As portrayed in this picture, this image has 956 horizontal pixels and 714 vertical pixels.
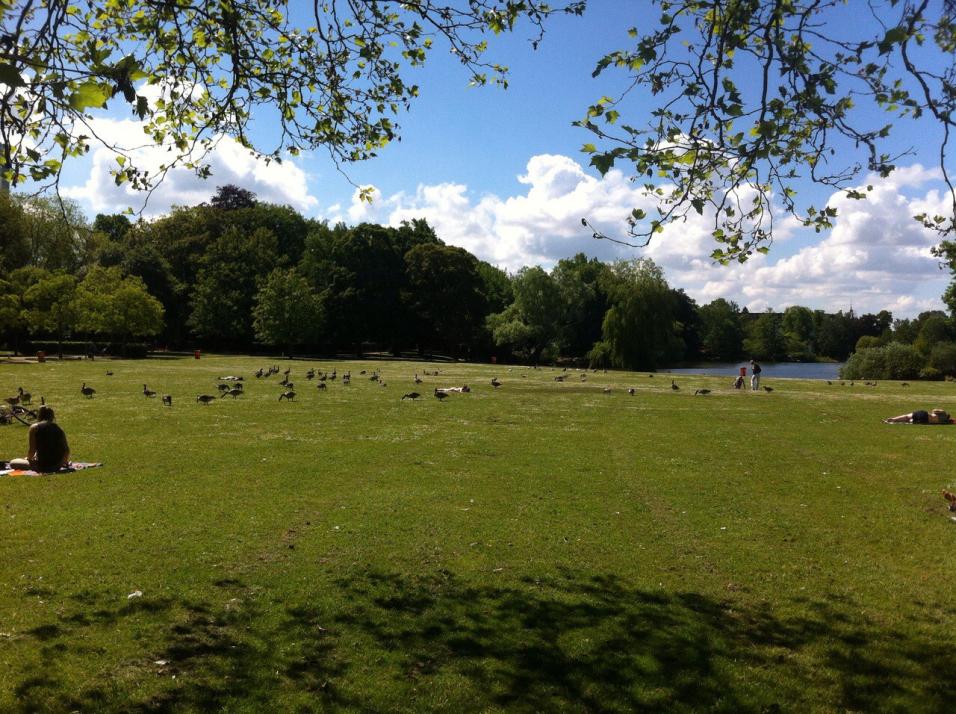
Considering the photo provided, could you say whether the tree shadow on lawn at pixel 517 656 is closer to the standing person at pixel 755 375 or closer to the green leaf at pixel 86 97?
the green leaf at pixel 86 97

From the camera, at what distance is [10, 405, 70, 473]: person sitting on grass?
43.8ft

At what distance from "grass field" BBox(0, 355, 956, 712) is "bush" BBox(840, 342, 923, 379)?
147 feet

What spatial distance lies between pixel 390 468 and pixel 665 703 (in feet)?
33.0

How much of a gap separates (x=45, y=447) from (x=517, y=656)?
39.0 ft

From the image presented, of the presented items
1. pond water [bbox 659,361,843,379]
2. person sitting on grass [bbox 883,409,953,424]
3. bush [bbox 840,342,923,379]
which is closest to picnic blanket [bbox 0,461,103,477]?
person sitting on grass [bbox 883,409,953,424]

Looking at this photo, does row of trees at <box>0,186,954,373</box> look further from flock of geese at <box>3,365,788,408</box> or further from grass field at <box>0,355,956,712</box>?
grass field at <box>0,355,956,712</box>

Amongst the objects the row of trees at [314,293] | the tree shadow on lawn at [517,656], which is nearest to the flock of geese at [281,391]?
the tree shadow on lawn at [517,656]

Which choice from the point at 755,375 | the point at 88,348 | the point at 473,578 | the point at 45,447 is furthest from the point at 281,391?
the point at 88,348

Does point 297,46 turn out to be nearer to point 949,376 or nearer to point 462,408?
point 462,408

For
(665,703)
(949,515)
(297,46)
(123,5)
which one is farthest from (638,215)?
(949,515)

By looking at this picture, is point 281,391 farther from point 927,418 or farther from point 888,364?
point 888,364

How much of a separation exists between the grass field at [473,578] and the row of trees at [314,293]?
53.6 m

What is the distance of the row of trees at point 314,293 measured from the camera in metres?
66.9

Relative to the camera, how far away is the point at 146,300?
6662cm
